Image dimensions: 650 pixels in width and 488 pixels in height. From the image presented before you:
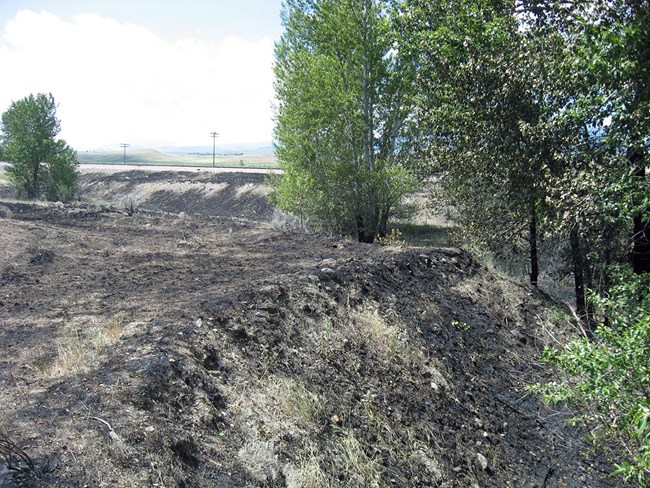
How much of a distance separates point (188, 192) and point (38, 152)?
46.6 ft

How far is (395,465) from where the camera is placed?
557 cm

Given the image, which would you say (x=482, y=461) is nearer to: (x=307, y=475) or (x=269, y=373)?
(x=307, y=475)

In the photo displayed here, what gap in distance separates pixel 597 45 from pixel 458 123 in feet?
14.0

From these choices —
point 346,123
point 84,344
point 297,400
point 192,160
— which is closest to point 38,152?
point 346,123

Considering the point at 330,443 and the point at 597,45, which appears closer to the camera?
the point at 330,443

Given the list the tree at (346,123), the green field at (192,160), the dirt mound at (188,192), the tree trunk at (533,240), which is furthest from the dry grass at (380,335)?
the green field at (192,160)

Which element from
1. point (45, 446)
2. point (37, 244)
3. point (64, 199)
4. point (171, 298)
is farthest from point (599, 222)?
point (64, 199)

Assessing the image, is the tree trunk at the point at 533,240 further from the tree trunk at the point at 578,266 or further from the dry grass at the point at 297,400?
the dry grass at the point at 297,400

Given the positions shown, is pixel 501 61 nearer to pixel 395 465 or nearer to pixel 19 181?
pixel 395 465

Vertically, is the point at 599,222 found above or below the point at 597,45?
below

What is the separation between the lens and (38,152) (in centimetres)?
2925

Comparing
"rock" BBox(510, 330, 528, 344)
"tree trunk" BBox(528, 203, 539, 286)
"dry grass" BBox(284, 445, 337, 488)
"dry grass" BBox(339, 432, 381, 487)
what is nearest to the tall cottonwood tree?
"tree trunk" BBox(528, 203, 539, 286)

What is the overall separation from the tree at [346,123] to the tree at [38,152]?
1796 centimetres

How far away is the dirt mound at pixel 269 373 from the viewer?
436 cm
